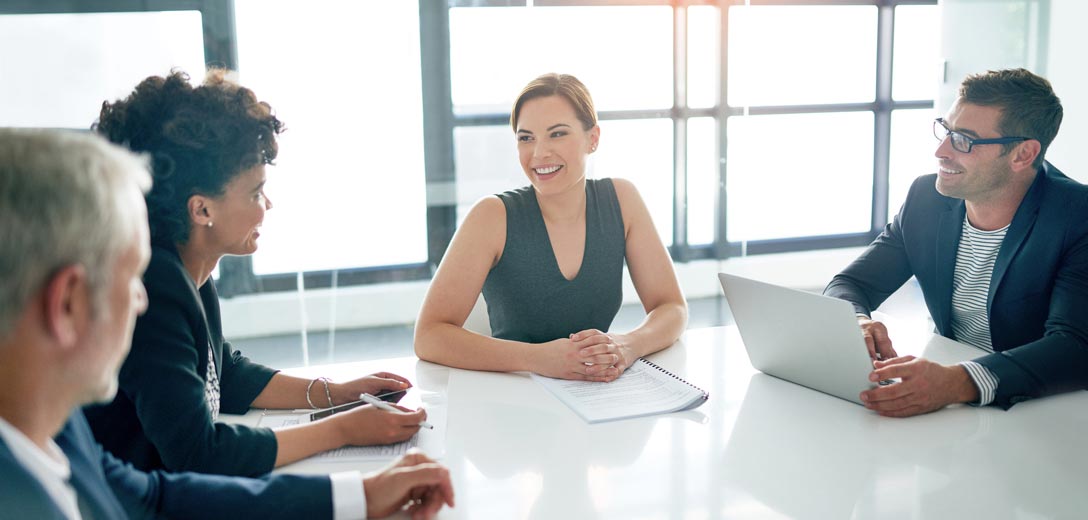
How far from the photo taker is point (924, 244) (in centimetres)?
223

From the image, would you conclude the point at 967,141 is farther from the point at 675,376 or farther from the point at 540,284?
the point at 540,284

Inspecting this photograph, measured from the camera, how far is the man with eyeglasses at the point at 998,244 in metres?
1.79

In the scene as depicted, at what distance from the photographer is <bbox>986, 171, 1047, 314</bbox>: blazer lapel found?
1.95m

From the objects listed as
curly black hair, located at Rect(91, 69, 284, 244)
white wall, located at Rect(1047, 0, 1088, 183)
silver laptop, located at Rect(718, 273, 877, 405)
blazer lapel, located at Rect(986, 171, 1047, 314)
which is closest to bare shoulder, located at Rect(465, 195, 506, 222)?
silver laptop, located at Rect(718, 273, 877, 405)

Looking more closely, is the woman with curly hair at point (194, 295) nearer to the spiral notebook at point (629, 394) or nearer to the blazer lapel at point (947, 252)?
the spiral notebook at point (629, 394)

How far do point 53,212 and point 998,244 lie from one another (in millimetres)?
2009

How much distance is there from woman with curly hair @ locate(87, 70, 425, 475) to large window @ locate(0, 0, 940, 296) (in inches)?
86.0

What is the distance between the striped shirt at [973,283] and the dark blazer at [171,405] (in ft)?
5.45

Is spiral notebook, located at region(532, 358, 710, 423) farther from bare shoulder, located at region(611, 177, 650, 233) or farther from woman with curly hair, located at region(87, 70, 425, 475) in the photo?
bare shoulder, located at region(611, 177, 650, 233)

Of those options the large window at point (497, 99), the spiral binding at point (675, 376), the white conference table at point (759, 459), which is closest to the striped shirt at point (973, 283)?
the white conference table at point (759, 459)

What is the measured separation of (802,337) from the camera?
1.62m

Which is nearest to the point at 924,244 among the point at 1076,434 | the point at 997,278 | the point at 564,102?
the point at 997,278

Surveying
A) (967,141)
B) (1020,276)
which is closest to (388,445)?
(1020,276)

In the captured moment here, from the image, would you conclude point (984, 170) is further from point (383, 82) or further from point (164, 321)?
point (383, 82)
